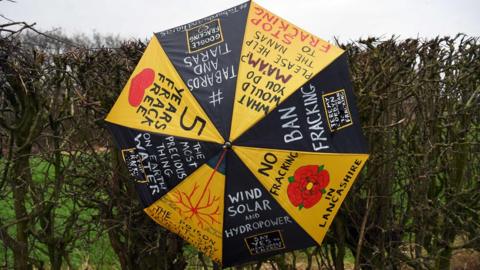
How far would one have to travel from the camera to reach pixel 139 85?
3.34 m

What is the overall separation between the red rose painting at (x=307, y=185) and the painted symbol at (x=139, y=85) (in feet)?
3.36

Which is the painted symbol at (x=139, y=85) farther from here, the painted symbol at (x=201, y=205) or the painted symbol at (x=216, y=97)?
the painted symbol at (x=201, y=205)

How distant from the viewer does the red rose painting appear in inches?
120

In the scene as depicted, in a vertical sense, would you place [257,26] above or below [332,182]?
above

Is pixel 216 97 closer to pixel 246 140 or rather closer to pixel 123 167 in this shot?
pixel 246 140

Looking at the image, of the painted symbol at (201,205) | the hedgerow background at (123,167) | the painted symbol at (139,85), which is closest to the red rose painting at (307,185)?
the painted symbol at (201,205)

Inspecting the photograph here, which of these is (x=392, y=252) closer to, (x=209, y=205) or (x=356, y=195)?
(x=356, y=195)

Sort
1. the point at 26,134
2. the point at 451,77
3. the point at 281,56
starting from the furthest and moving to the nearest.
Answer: the point at 451,77, the point at 26,134, the point at 281,56

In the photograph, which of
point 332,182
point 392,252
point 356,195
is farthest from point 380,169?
point 332,182

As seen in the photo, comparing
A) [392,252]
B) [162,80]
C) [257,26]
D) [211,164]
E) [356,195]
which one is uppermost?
[257,26]

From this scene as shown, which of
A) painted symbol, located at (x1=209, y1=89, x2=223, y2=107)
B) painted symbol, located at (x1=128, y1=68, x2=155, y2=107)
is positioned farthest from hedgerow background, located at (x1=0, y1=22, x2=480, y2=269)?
painted symbol, located at (x1=209, y1=89, x2=223, y2=107)

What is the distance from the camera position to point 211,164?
9.96ft

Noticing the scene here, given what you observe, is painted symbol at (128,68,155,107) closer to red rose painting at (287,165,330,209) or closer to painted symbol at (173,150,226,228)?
painted symbol at (173,150,226,228)

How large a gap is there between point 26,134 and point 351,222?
2.45 m
